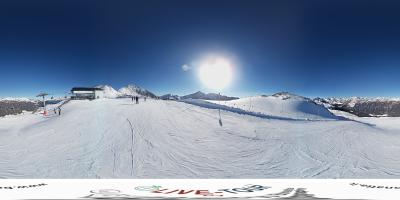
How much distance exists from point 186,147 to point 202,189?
208 inches

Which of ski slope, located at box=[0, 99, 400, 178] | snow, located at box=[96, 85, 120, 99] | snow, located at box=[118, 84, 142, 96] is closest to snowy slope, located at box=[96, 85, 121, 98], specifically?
snow, located at box=[96, 85, 120, 99]

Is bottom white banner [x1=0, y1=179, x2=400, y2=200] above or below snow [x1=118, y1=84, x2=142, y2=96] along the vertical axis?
below

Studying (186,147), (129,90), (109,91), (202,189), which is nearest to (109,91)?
(109,91)

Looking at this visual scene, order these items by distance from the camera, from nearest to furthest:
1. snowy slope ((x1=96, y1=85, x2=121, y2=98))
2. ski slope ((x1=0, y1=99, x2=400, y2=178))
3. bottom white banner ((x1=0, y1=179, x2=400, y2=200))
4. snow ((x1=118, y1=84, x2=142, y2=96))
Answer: bottom white banner ((x1=0, y1=179, x2=400, y2=200)) → ski slope ((x1=0, y1=99, x2=400, y2=178)) → snowy slope ((x1=96, y1=85, x2=121, y2=98)) → snow ((x1=118, y1=84, x2=142, y2=96))

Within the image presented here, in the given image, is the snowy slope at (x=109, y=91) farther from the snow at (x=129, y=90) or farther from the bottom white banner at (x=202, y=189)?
the bottom white banner at (x=202, y=189)

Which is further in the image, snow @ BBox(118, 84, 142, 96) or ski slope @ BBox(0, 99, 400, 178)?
snow @ BBox(118, 84, 142, 96)

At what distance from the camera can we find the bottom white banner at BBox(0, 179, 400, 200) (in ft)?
22.6

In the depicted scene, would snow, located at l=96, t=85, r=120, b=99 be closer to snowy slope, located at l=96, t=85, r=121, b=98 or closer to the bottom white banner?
snowy slope, located at l=96, t=85, r=121, b=98

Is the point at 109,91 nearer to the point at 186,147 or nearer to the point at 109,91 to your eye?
the point at 109,91

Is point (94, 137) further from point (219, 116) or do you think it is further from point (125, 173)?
point (219, 116)

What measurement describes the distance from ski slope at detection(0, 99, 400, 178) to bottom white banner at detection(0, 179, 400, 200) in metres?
2.05

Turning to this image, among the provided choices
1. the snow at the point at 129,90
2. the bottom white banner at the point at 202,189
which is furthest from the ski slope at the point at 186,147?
the bottom white banner at the point at 202,189

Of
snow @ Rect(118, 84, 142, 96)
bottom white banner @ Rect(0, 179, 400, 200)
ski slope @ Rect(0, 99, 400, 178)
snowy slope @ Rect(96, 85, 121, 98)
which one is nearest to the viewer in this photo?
bottom white banner @ Rect(0, 179, 400, 200)

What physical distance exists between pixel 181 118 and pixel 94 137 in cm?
479
